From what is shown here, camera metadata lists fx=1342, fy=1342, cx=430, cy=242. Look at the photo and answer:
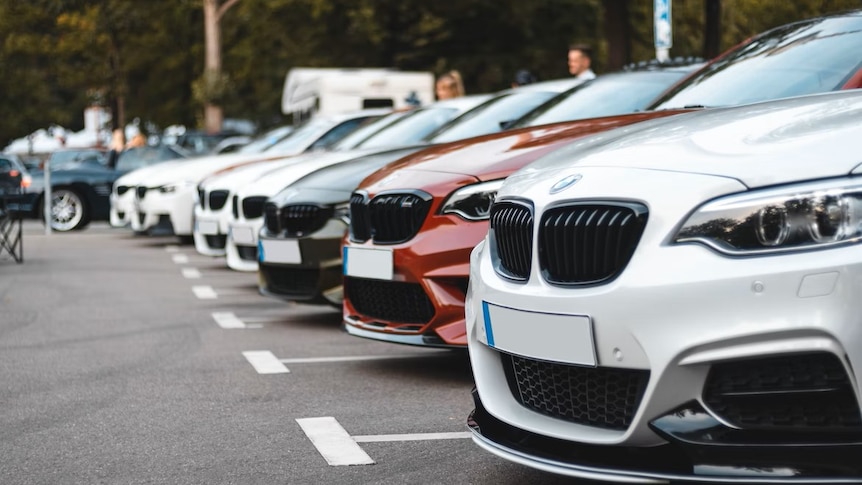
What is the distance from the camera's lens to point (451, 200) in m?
6.10

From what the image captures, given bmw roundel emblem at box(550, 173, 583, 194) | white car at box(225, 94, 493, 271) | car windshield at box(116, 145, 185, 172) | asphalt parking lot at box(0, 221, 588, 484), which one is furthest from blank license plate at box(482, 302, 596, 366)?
car windshield at box(116, 145, 185, 172)

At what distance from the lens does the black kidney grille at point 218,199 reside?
40.4ft

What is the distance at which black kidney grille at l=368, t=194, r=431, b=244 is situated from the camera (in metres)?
6.22

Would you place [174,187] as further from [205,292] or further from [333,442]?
[333,442]

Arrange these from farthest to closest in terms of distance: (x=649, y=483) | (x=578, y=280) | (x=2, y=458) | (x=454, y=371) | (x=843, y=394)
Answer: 1. (x=454, y=371)
2. (x=2, y=458)
3. (x=578, y=280)
4. (x=649, y=483)
5. (x=843, y=394)

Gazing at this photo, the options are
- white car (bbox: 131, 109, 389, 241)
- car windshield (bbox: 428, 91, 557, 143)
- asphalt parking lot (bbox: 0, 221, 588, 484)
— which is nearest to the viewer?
asphalt parking lot (bbox: 0, 221, 588, 484)

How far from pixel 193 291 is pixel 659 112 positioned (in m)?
6.27

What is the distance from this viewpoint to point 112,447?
201 inches

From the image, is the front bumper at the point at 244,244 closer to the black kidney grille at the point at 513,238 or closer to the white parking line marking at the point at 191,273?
the white parking line marking at the point at 191,273

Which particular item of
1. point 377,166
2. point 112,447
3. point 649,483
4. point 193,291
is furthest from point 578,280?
point 193,291

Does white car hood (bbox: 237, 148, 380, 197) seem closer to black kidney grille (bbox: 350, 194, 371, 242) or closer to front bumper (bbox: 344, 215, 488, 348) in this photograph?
black kidney grille (bbox: 350, 194, 371, 242)

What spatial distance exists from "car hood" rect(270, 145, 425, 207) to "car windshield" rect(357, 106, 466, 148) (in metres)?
2.41

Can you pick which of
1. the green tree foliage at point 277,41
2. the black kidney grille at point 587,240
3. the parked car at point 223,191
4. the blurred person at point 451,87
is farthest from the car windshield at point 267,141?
the black kidney grille at point 587,240

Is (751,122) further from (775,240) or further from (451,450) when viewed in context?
(451,450)
